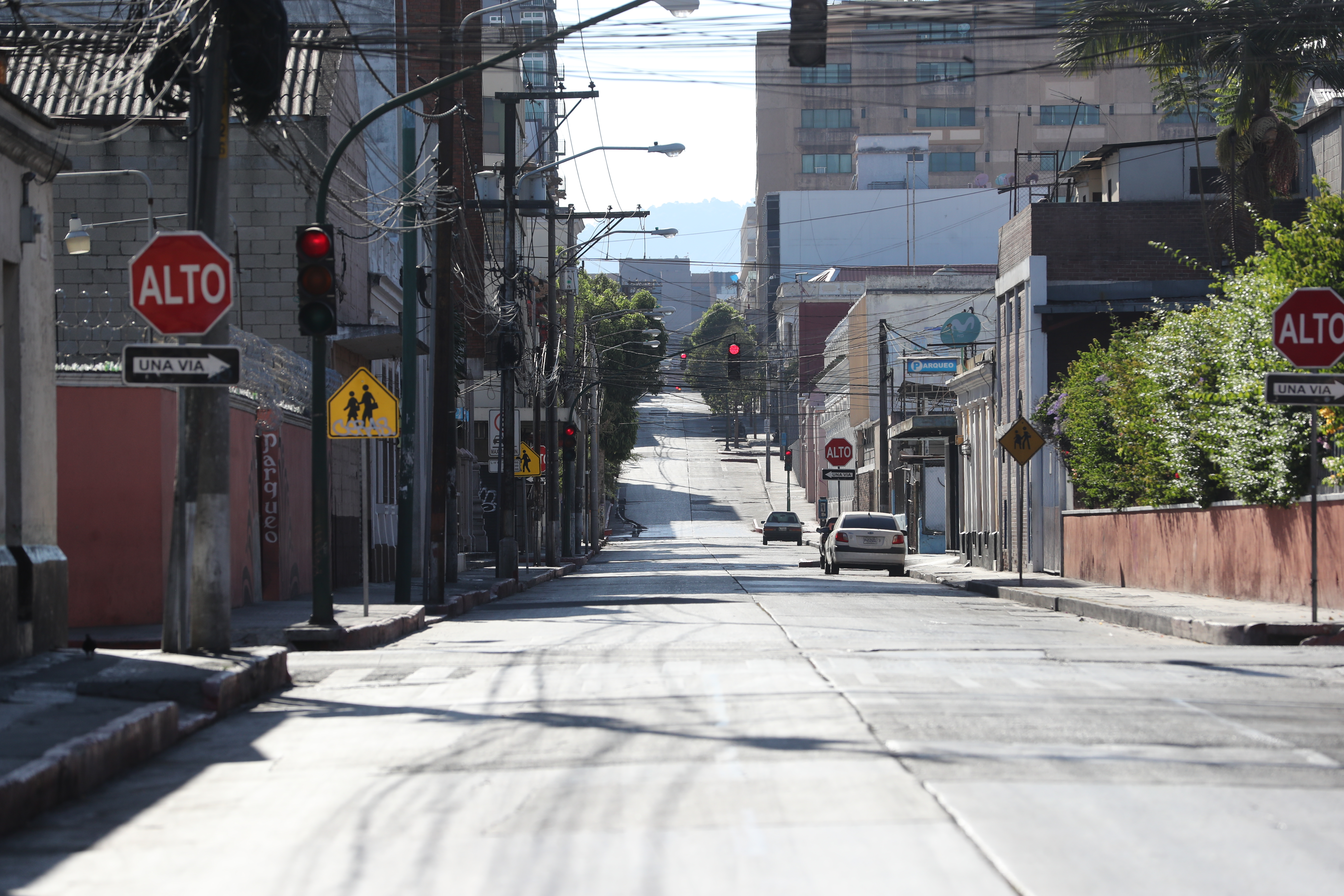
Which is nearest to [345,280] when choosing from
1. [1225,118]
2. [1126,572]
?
[1126,572]

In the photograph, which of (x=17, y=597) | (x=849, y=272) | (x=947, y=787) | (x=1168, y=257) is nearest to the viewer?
(x=947, y=787)

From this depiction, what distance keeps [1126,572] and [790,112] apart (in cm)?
10705

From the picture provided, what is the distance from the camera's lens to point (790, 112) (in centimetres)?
12962

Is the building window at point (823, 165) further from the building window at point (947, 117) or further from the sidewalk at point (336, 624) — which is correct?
the sidewalk at point (336, 624)

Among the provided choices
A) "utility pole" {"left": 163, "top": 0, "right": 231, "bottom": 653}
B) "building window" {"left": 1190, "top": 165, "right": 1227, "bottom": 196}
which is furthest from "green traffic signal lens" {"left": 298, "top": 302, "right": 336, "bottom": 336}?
"building window" {"left": 1190, "top": 165, "right": 1227, "bottom": 196}

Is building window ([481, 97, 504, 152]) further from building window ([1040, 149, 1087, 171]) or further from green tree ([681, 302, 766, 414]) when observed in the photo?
building window ([1040, 149, 1087, 171])

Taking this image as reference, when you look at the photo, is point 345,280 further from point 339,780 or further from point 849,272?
point 849,272

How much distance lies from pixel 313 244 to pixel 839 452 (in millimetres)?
34586

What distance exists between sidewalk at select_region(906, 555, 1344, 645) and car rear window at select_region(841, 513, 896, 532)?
19.6ft

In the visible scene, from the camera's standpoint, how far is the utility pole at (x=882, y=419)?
180ft

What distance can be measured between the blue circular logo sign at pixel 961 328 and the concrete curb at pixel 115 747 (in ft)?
183

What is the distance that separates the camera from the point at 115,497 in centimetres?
1852

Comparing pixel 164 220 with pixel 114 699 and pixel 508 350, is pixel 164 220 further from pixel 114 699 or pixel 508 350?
pixel 114 699

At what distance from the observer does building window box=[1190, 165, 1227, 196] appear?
39.7 metres
